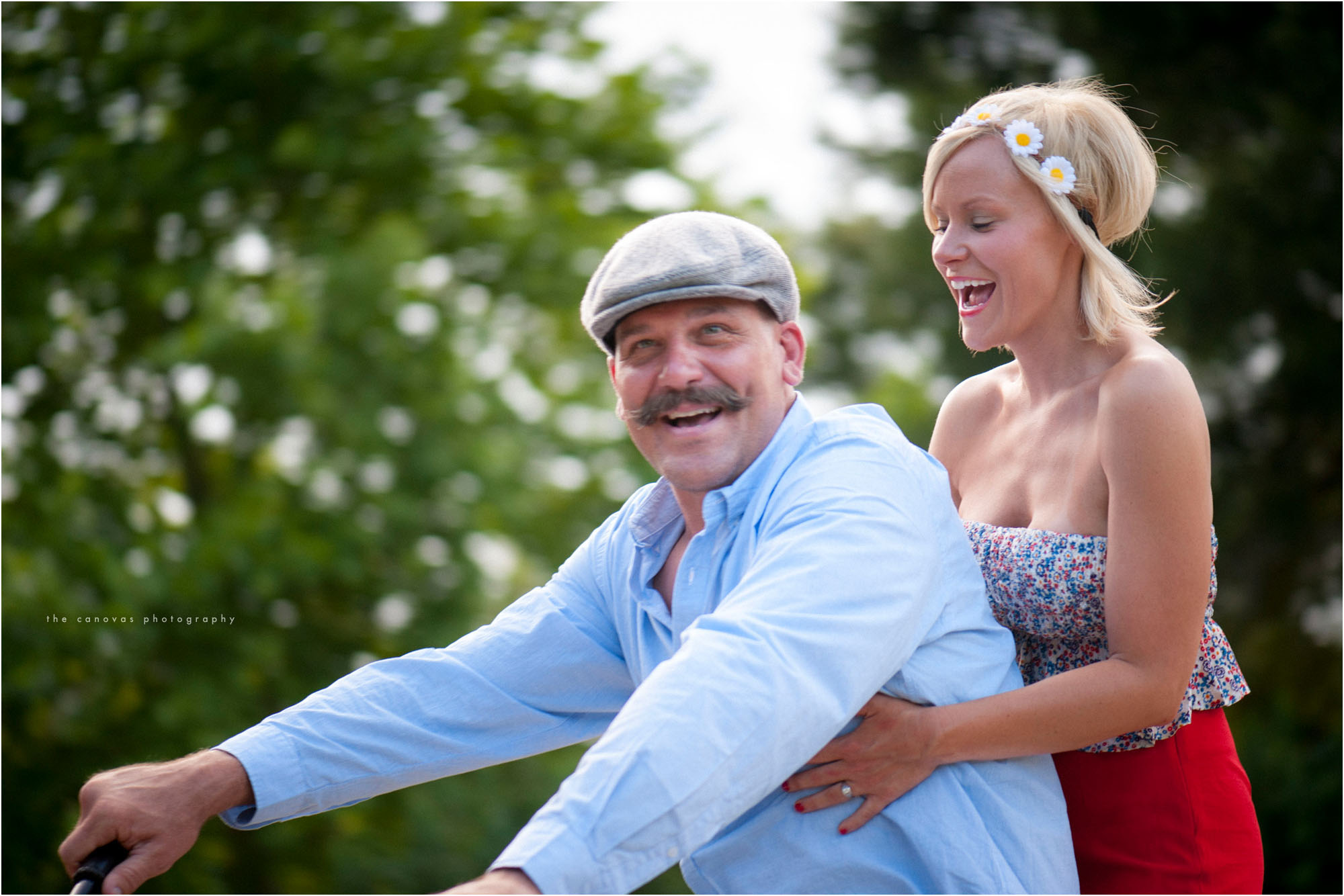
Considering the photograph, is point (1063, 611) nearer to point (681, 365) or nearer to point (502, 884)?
point (681, 365)

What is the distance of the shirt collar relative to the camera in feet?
5.89

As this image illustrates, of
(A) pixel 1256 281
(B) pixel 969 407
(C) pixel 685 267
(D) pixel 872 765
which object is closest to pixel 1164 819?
(D) pixel 872 765

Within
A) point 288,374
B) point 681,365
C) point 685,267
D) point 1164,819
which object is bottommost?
point 288,374

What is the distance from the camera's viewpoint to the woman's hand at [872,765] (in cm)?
165

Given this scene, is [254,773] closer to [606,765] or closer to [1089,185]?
[606,765]

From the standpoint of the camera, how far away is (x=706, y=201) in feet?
24.8

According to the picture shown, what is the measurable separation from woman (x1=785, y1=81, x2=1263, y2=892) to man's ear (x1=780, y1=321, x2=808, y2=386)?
337 mm

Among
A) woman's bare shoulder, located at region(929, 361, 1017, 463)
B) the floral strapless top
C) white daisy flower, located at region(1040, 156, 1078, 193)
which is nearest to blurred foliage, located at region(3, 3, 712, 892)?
woman's bare shoulder, located at region(929, 361, 1017, 463)

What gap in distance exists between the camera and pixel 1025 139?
2021mm

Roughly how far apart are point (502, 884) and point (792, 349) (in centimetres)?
99

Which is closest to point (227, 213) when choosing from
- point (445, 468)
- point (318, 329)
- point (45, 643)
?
point (318, 329)

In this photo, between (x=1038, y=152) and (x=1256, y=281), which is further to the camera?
(x=1256, y=281)

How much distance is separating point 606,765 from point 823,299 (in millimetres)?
11011

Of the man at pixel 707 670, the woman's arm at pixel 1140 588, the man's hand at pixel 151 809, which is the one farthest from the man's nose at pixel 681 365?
the man's hand at pixel 151 809
